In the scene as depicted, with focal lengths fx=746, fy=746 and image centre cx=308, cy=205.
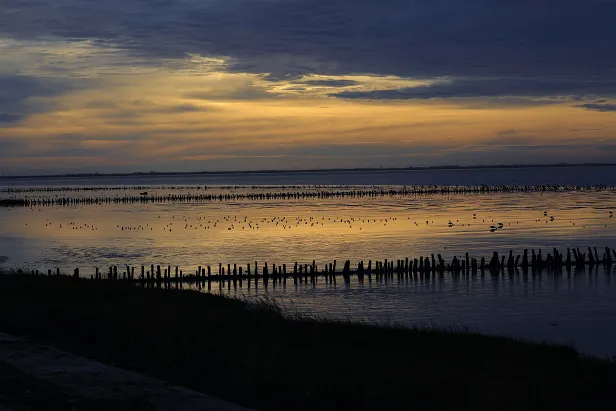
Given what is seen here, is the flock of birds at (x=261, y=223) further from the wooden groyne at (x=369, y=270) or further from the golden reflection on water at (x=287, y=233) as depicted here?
the wooden groyne at (x=369, y=270)

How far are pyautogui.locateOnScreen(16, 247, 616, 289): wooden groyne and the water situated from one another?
1.56 metres

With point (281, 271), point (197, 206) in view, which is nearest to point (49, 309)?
point (281, 271)

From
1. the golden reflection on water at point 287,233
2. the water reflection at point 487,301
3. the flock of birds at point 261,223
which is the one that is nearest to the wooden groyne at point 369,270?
the water reflection at point 487,301

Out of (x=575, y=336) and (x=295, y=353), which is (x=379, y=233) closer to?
(x=575, y=336)

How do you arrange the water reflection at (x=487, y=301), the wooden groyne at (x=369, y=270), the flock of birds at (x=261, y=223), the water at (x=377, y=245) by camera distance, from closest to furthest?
the water reflection at (x=487, y=301)
the water at (x=377, y=245)
the wooden groyne at (x=369, y=270)
the flock of birds at (x=261, y=223)

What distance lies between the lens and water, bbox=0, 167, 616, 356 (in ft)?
104

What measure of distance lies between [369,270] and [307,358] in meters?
26.3

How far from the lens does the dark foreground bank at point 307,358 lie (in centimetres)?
1260

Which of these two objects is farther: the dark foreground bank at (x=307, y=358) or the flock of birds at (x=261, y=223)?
the flock of birds at (x=261, y=223)

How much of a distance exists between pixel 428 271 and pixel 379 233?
21.3 meters

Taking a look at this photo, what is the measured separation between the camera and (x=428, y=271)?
4191cm

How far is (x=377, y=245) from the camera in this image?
55031 mm

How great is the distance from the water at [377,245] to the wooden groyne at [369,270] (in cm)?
156

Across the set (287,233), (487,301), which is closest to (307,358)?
(487,301)
